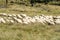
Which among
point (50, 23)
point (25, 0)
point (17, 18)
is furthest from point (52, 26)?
point (25, 0)

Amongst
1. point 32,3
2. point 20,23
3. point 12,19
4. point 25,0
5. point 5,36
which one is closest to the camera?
point 5,36

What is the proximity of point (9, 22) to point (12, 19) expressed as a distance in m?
0.71

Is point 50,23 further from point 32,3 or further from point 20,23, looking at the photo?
point 32,3

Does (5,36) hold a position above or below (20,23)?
above

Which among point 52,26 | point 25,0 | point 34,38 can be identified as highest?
point 34,38

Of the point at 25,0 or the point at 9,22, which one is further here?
the point at 25,0

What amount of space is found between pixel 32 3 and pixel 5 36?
2336cm

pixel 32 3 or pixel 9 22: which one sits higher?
pixel 9 22

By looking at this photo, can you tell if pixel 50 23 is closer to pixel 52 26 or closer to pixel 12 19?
pixel 52 26

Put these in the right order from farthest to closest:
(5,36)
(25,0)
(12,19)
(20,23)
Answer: (25,0)
(12,19)
(20,23)
(5,36)

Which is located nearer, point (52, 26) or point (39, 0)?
point (52, 26)

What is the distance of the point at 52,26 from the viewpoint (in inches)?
512

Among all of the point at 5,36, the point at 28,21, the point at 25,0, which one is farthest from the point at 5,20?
the point at 25,0

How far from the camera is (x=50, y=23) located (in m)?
A: 13.5
